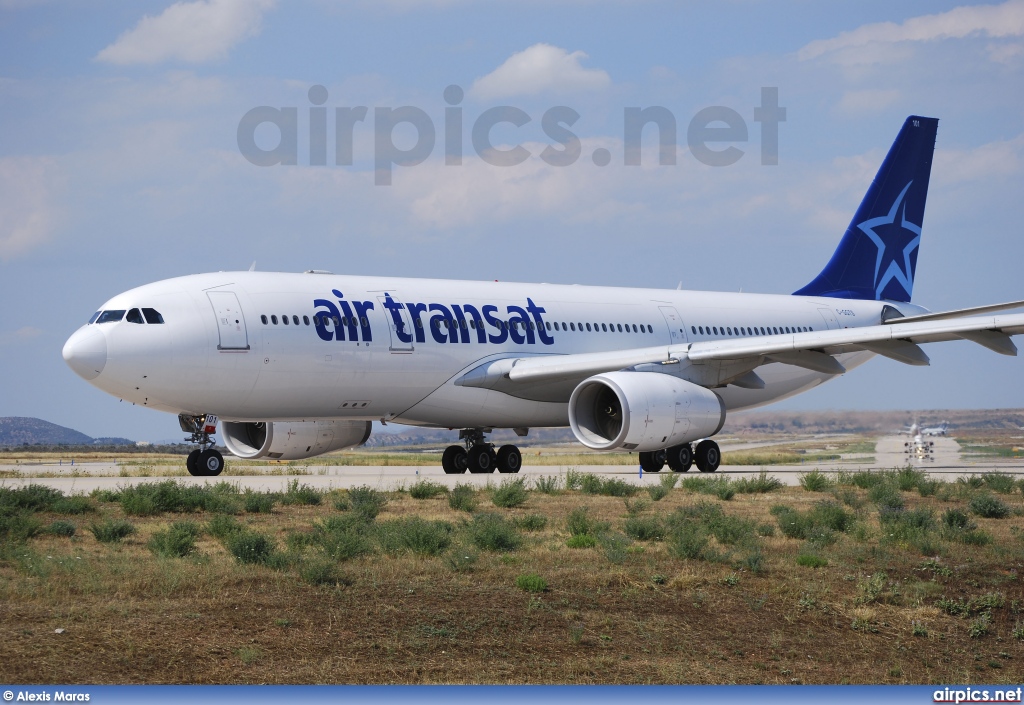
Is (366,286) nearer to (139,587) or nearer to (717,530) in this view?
(717,530)

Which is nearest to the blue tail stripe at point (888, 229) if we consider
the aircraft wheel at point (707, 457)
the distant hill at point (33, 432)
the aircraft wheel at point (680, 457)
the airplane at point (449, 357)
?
the airplane at point (449, 357)

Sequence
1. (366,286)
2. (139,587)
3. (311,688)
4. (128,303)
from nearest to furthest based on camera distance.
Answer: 1. (311,688)
2. (139,587)
3. (128,303)
4. (366,286)

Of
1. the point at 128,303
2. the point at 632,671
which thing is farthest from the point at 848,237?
the point at 632,671

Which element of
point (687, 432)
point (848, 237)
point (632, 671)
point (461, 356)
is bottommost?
point (632, 671)

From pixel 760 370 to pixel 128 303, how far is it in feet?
53.5

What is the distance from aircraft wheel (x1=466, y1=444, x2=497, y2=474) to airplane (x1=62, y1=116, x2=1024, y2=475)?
3 cm

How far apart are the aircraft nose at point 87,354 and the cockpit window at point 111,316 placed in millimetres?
301

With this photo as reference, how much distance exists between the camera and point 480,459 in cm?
2756

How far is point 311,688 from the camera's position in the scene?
707 cm

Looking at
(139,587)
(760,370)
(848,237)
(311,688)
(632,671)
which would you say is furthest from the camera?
(848,237)

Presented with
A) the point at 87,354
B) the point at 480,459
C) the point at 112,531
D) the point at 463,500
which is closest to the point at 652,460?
the point at 480,459

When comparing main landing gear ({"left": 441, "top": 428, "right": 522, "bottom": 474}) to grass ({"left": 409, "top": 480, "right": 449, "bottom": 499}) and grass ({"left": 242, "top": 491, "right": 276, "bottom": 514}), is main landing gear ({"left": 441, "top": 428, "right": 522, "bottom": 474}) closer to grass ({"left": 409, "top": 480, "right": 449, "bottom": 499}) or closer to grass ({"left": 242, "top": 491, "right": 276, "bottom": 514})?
grass ({"left": 409, "top": 480, "right": 449, "bottom": 499})

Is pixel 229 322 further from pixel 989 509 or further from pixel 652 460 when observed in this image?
pixel 989 509

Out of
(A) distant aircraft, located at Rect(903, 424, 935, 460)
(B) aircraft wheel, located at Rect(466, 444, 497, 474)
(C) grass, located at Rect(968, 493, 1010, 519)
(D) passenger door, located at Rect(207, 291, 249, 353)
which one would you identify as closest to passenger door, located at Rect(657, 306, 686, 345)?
(B) aircraft wheel, located at Rect(466, 444, 497, 474)
